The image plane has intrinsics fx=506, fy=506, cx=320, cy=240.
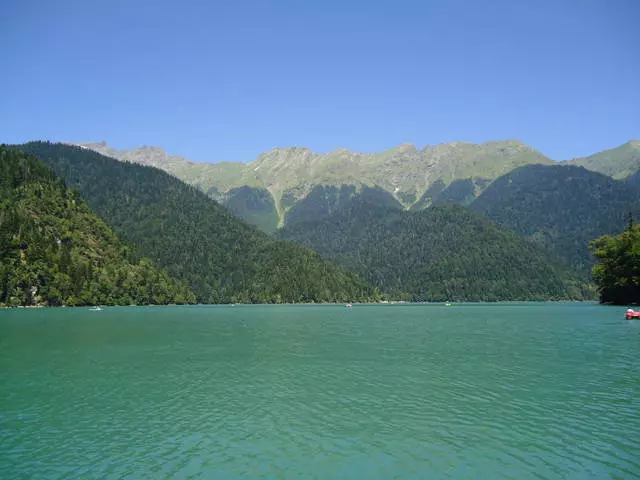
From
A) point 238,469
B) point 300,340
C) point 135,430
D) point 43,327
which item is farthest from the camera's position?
point 43,327

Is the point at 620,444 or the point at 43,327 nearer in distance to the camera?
the point at 620,444

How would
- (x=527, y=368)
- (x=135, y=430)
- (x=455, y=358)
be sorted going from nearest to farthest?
(x=135, y=430)
(x=527, y=368)
(x=455, y=358)

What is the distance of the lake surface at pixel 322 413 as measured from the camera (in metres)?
32.7

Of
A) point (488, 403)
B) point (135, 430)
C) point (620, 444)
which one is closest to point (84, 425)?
point (135, 430)

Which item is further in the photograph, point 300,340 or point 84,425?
point 300,340

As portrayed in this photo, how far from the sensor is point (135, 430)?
40.8 metres

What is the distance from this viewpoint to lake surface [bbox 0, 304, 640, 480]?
3269 cm

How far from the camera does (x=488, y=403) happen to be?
49.3 meters

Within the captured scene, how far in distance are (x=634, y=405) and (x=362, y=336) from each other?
78151 millimetres

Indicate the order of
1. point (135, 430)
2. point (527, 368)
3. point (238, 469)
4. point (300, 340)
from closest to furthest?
point (238, 469) → point (135, 430) → point (527, 368) → point (300, 340)

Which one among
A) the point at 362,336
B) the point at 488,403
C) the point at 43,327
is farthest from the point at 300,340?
the point at 43,327

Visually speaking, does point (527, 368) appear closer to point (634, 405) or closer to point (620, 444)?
point (634, 405)

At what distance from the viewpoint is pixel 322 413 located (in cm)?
4612

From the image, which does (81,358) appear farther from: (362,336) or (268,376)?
(362,336)
